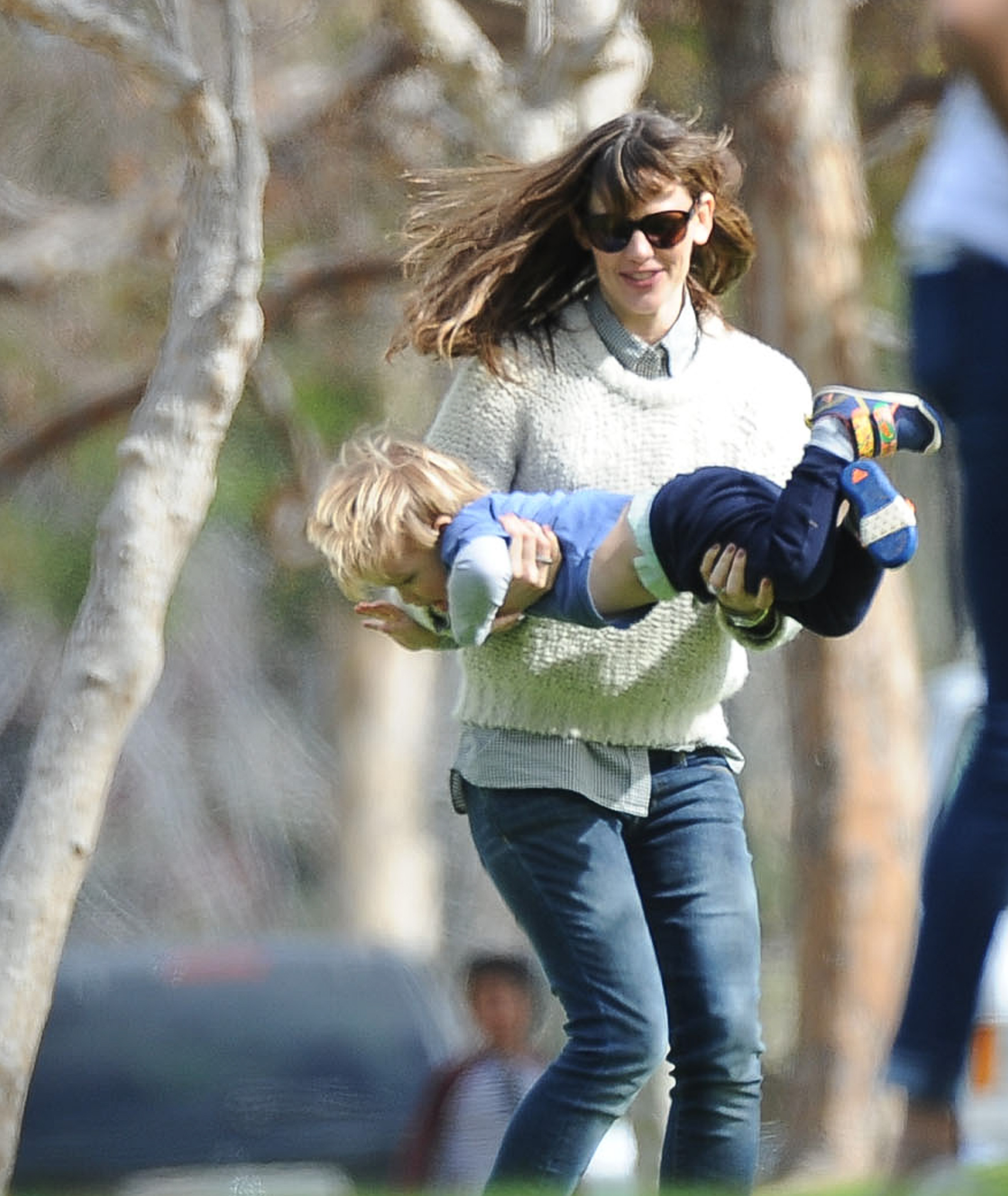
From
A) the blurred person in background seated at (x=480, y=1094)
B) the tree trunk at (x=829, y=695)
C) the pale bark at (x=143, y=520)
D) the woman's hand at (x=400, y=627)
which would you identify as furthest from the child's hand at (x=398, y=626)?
the tree trunk at (x=829, y=695)

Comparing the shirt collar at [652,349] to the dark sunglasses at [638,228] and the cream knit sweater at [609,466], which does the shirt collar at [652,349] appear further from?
the dark sunglasses at [638,228]

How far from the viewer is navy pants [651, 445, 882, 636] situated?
358cm

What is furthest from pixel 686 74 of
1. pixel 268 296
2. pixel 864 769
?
pixel 864 769

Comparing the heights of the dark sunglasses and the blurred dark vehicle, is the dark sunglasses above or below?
above

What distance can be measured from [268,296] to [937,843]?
29.1 feet

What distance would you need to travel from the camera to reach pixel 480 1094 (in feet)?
22.3

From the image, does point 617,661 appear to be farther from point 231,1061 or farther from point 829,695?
point 829,695

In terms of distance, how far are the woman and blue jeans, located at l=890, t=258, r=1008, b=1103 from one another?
0.81m

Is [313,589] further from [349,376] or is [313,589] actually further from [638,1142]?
[638,1142]

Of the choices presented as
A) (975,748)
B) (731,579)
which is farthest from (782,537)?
(975,748)

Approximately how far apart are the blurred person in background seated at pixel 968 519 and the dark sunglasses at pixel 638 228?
3.31 feet

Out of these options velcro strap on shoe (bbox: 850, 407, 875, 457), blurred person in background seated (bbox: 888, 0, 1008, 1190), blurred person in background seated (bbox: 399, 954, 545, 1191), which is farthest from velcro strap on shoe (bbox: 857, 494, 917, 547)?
blurred person in background seated (bbox: 399, 954, 545, 1191)

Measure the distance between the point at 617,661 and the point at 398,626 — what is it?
40 centimetres

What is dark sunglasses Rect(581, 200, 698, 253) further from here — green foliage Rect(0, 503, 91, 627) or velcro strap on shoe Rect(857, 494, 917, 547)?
green foliage Rect(0, 503, 91, 627)
